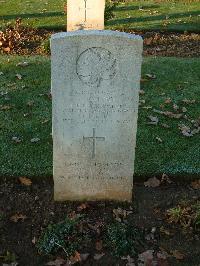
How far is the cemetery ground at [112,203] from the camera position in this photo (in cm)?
475

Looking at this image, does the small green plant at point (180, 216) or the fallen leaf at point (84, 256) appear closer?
the fallen leaf at point (84, 256)

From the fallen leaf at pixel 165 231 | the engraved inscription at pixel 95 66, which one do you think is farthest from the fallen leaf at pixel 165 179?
the engraved inscription at pixel 95 66

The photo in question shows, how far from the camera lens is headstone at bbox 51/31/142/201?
4445 millimetres

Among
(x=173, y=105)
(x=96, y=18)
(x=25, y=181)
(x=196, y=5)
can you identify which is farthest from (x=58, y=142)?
(x=196, y=5)

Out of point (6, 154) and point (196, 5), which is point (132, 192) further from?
point (196, 5)

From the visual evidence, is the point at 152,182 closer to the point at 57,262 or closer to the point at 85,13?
the point at 57,262

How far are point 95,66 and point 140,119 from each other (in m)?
2.90

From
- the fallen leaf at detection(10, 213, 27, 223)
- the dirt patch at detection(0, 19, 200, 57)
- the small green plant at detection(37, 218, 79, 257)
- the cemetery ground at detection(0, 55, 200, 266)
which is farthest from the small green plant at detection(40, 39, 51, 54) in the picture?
the small green plant at detection(37, 218, 79, 257)

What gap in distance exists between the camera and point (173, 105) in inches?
309

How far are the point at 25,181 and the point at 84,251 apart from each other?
57.6 inches

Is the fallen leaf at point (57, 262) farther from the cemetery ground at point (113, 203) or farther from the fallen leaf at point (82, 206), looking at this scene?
the fallen leaf at point (82, 206)

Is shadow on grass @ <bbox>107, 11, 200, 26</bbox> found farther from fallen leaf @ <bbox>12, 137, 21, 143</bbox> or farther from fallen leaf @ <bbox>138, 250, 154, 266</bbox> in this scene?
fallen leaf @ <bbox>138, 250, 154, 266</bbox>

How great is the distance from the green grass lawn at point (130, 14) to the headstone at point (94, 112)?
7.92 meters

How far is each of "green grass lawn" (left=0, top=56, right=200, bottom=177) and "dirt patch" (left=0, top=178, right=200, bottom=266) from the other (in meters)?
0.35
